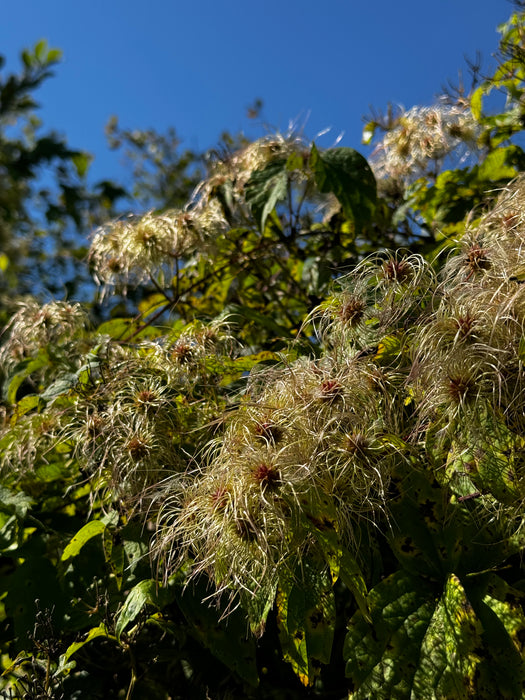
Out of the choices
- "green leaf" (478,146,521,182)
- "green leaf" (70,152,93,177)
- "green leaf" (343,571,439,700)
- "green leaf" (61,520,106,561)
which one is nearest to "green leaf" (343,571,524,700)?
"green leaf" (343,571,439,700)

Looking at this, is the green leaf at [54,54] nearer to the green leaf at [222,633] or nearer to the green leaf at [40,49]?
the green leaf at [40,49]

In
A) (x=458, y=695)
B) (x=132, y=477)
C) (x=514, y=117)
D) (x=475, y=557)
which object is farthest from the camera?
(x=514, y=117)

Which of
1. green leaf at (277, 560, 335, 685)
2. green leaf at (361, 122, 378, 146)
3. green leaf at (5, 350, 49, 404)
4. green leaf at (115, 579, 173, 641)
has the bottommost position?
green leaf at (277, 560, 335, 685)

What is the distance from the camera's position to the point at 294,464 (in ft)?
3.05

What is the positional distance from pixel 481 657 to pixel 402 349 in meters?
0.43

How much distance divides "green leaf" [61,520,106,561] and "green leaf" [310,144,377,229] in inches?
37.0

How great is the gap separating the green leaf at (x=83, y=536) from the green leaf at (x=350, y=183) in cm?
94

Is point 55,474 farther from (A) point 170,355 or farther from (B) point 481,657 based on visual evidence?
(B) point 481,657

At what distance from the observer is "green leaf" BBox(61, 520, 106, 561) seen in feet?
3.99

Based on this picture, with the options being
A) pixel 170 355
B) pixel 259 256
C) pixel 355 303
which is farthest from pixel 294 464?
pixel 259 256

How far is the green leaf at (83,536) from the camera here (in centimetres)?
122

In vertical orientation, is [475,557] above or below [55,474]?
below

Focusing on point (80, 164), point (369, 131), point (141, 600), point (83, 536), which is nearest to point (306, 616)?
point (141, 600)

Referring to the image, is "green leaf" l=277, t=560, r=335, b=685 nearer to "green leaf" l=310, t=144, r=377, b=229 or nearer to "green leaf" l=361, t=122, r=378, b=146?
"green leaf" l=310, t=144, r=377, b=229
